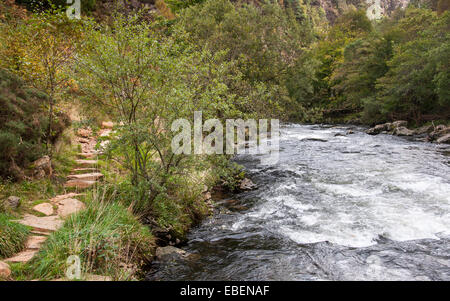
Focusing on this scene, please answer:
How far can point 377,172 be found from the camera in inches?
428

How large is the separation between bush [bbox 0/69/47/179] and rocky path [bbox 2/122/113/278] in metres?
1.00

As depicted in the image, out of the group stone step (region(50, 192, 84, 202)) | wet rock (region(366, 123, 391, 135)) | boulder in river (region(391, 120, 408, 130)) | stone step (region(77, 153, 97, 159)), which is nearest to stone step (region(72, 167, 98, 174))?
stone step (region(77, 153, 97, 159))

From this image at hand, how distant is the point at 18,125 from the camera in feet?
19.4

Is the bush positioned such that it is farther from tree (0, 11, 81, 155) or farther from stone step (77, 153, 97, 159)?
stone step (77, 153, 97, 159)

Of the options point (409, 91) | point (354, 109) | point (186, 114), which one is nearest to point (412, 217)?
point (186, 114)

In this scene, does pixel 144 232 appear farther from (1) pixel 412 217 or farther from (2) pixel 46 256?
(1) pixel 412 217

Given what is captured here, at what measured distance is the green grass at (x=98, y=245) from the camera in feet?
11.9

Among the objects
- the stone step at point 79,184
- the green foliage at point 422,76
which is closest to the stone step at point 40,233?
the stone step at point 79,184

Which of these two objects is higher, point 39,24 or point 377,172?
point 39,24

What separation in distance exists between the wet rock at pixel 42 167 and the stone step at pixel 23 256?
9.25 feet

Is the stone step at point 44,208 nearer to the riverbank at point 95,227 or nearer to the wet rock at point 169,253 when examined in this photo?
the riverbank at point 95,227

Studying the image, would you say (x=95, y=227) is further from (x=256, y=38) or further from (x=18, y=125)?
(x=256, y=38)

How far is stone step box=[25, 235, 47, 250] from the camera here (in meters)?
3.96

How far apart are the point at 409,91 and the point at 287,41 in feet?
45.9
